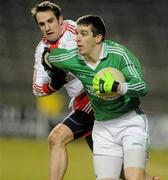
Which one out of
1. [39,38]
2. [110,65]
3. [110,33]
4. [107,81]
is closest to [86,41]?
[110,65]

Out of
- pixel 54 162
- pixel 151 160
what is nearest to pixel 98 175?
pixel 54 162

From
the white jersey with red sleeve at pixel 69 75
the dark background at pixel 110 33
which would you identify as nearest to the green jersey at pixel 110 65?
the white jersey with red sleeve at pixel 69 75

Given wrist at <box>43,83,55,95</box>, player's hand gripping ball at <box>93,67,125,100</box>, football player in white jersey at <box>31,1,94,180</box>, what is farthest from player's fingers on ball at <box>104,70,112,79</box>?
wrist at <box>43,83,55,95</box>

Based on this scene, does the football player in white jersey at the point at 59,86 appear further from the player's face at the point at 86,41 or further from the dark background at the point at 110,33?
the dark background at the point at 110,33

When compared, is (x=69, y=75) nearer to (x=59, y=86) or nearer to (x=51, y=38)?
(x=59, y=86)

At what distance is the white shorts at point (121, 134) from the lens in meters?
6.70

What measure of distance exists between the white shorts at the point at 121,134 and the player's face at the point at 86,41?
0.70 meters

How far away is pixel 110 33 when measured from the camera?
60.7ft

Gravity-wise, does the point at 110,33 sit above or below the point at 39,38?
above

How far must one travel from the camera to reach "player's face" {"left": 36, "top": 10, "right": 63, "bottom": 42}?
725cm

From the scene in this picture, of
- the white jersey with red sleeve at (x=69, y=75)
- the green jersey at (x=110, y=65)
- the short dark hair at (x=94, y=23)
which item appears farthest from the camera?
the white jersey with red sleeve at (x=69, y=75)

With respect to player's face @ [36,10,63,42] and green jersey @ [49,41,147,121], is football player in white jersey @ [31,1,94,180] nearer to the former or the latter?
player's face @ [36,10,63,42]

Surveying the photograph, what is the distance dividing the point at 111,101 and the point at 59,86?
882 millimetres

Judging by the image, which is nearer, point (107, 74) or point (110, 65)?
point (107, 74)
